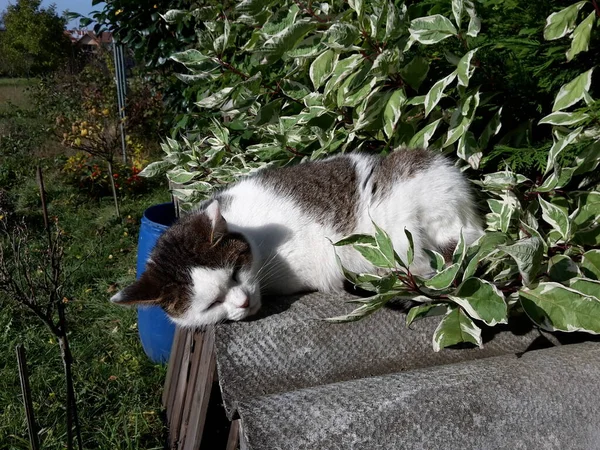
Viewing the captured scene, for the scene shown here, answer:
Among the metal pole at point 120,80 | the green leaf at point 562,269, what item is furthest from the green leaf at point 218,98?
the metal pole at point 120,80

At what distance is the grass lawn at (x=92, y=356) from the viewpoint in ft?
7.75

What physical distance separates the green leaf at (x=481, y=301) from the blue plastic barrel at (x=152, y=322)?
167 centimetres

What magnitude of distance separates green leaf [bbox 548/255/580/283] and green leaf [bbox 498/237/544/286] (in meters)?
0.13

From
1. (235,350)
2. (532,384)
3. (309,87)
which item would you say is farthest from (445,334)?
(309,87)

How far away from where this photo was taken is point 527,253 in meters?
1.39

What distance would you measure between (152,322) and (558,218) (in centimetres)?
205

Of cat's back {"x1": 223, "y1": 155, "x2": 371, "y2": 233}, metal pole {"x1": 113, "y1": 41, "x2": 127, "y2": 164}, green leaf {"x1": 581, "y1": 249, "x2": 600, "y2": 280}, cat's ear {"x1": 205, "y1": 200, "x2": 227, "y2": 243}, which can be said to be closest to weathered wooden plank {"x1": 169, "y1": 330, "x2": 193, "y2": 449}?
cat's ear {"x1": 205, "y1": 200, "x2": 227, "y2": 243}

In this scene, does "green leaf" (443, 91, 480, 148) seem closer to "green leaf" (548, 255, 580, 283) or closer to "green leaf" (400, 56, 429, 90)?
"green leaf" (400, 56, 429, 90)

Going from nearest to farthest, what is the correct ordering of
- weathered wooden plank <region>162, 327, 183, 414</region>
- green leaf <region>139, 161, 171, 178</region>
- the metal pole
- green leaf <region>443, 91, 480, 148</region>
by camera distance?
green leaf <region>443, 91, 480, 148</region> → weathered wooden plank <region>162, 327, 183, 414</region> → green leaf <region>139, 161, 171, 178</region> → the metal pole

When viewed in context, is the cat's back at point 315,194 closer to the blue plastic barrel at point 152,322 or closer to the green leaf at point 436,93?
the green leaf at point 436,93

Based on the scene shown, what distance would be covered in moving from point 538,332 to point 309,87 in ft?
5.11

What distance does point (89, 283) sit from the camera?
3.90 m

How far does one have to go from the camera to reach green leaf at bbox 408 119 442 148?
2037mm

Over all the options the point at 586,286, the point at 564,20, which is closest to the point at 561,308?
the point at 586,286
